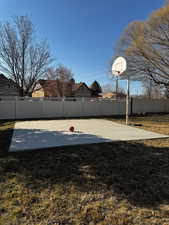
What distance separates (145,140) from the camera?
466 cm

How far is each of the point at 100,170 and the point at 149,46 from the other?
466 inches

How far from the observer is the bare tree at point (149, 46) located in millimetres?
10891

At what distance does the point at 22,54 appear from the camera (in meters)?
12.0

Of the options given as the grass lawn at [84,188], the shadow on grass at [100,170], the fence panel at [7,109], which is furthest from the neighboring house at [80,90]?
the grass lawn at [84,188]

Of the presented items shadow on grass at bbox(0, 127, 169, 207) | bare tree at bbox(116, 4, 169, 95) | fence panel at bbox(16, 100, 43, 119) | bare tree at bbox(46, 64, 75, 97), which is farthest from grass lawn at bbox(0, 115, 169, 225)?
bare tree at bbox(46, 64, 75, 97)

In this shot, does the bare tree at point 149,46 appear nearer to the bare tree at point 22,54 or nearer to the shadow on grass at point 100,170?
the bare tree at point 22,54

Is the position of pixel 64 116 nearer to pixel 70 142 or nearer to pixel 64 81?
pixel 70 142

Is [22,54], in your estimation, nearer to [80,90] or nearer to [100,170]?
[100,170]

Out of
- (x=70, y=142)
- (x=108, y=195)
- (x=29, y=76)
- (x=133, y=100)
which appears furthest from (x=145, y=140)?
(x=29, y=76)

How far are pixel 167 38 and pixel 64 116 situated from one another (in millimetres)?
9653

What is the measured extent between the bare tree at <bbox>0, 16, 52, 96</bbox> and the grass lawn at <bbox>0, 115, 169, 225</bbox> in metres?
10.3

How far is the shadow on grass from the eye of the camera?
208 centimetres

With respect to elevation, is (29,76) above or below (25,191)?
above

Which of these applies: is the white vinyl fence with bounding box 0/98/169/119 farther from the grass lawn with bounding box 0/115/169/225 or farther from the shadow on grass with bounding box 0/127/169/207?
the shadow on grass with bounding box 0/127/169/207
